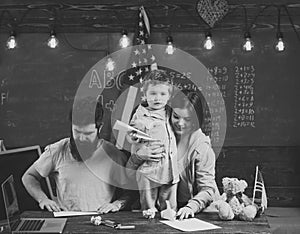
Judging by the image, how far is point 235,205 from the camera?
3303 millimetres

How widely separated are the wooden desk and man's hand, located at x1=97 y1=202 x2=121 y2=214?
0.11m

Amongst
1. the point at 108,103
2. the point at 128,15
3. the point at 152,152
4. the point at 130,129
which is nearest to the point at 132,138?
the point at 130,129

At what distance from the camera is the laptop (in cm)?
299

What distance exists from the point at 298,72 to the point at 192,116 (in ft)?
2.82

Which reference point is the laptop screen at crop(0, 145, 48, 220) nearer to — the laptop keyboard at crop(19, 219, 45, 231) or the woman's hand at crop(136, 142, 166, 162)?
the laptop keyboard at crop(19, 219, 45, 231)

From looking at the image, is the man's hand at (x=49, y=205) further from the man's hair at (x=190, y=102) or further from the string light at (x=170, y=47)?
the string light at (x=170, y=47)

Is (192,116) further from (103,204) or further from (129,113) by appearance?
(103,204)

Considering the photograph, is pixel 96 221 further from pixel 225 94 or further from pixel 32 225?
pixel 225 94

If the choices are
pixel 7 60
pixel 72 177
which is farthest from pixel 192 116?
pixel 7 60

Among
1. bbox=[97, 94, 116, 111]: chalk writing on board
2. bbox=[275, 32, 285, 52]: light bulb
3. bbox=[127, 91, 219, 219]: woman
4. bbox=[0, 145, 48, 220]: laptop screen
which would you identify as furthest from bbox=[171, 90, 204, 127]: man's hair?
bbox=[0, 145, 48, 220]: laptop screen

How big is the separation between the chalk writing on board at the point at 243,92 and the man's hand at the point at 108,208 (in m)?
1.07

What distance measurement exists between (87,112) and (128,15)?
77 centimetres

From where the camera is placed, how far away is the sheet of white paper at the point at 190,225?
10.2 feet

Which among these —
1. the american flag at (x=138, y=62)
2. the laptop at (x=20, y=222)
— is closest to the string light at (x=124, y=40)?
the american flag at (x=138, y=62)
